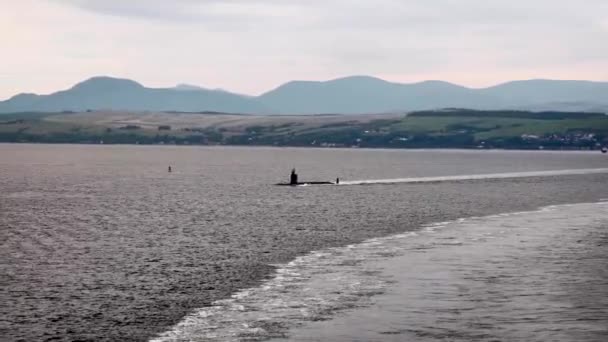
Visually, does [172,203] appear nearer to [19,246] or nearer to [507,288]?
[19,246]

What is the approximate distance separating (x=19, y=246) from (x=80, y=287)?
22221mm

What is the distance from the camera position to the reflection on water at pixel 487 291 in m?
36.3

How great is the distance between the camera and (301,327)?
3753cm

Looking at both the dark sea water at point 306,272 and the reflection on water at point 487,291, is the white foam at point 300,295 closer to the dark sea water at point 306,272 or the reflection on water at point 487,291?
the dark sea water at point 306,272

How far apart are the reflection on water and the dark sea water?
12cm

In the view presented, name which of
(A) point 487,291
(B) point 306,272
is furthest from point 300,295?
(A) point 487,291

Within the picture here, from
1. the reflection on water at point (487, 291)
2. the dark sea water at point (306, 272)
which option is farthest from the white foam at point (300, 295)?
the reflection on water at point (487, 291)

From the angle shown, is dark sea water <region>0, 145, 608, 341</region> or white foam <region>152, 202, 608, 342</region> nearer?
white foam <region>152, 202, 608, 342</region>

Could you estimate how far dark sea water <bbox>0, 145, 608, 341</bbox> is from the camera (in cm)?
3784

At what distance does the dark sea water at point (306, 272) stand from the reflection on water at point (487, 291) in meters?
0.12

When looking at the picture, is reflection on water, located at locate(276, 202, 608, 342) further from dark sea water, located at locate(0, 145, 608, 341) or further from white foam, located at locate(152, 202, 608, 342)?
white foam, located at locate(152, 202, 608, 342)

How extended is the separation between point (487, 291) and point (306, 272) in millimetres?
12265

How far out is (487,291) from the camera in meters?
45.8

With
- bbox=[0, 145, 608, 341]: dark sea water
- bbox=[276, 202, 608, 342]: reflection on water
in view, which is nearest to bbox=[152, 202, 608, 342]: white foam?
bbox=[0, 145, 608, 341]: dark sea water
